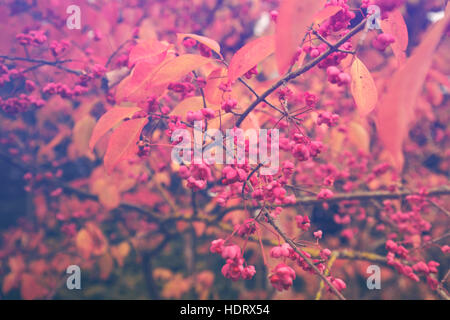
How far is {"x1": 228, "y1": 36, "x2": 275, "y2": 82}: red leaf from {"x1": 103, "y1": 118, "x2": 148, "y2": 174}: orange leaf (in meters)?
0.35

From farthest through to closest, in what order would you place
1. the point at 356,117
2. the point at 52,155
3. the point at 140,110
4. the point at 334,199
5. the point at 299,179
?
the point at 52,155 < the point at 356,117 < the point at 299,179 < the point at 334,199 < the point at 140,110

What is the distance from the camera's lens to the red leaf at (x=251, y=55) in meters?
0.79

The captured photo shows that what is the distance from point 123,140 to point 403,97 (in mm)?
804

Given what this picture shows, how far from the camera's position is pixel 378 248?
7.80 ft

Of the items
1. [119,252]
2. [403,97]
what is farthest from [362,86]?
[119,252]

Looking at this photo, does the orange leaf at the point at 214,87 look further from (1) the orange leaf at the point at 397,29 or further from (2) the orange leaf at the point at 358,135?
(2) the orange leaf at the point at 358,135

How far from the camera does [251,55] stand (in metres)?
0.79

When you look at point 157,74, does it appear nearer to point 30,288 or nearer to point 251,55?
point 251,55

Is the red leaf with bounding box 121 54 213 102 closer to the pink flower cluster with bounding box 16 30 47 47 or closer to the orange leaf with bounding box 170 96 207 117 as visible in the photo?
the orange leaf with bounding box 170 96 207 117

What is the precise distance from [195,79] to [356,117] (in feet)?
5.75

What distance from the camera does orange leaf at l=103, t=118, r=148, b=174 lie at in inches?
37.4

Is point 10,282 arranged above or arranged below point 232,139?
below
